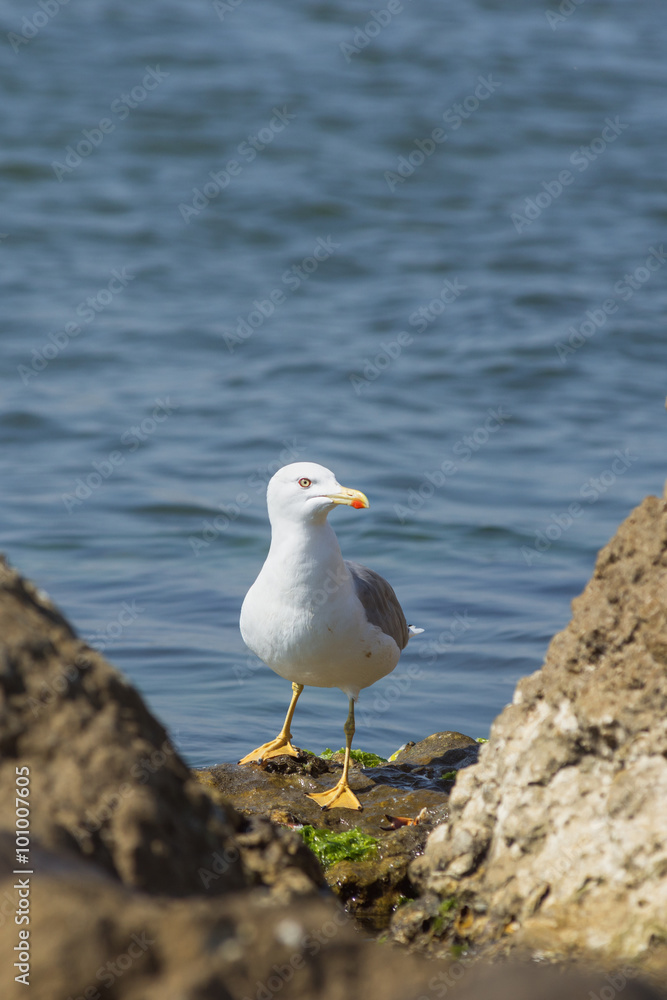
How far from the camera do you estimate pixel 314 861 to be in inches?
134

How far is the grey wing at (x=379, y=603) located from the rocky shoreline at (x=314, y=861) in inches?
99.0

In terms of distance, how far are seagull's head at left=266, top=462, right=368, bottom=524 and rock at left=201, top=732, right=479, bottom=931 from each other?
1.25 metres

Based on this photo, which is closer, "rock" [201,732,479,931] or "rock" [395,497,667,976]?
"rock" [395,497,667,976]

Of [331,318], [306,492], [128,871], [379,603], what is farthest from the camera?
[331,318]

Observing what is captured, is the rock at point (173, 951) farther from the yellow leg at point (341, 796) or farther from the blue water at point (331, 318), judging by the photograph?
the blue water at point (331, 318)

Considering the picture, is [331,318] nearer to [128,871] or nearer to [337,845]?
[337,845]

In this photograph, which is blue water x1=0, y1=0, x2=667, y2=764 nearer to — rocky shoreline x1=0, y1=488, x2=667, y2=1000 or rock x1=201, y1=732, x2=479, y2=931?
rock x1=201, y1=732, x2=479, y2=931

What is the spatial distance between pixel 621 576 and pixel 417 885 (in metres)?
1.19

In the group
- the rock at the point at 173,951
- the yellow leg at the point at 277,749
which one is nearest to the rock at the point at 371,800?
the yellow leg at the point at 277,749

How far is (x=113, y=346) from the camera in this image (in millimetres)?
16594

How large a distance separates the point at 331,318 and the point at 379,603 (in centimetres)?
1201

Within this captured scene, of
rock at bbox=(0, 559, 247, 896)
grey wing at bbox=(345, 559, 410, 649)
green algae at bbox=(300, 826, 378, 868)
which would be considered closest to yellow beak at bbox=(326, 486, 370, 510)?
grey wing at bbox=(345, 559, 410, 649)

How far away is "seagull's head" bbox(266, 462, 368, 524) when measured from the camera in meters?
5.88

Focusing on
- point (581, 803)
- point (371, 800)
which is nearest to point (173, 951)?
point (581, 803)
